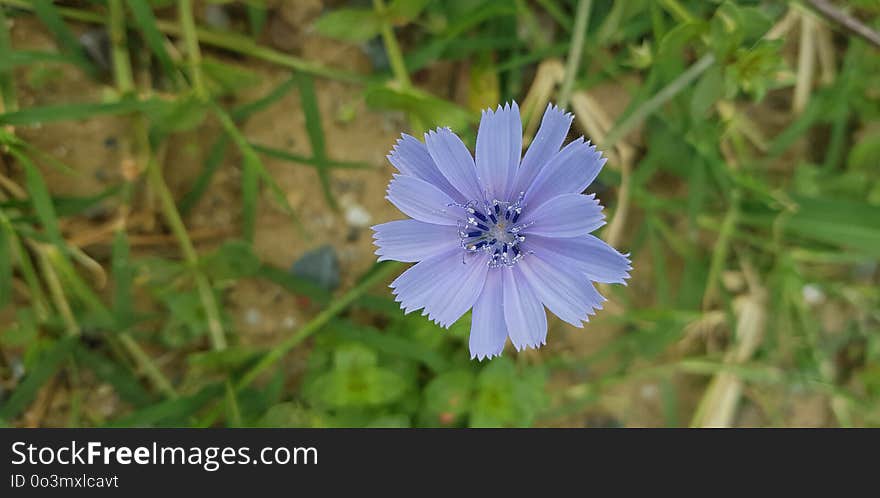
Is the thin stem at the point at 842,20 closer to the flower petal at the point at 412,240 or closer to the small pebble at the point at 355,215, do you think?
the flower petal at the point at 412,240

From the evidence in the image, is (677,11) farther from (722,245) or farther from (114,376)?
(114,376)

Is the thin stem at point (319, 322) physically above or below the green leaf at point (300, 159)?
below

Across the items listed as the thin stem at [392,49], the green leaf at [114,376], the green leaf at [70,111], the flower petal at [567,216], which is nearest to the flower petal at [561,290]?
the flower petal at [567,216]

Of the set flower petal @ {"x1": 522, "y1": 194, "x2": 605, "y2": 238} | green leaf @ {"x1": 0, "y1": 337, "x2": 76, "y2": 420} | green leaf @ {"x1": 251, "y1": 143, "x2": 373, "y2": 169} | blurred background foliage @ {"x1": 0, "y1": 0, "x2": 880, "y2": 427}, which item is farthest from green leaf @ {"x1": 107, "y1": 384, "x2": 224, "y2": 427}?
flower petal @ {"x1": 522, "y1": 194, "x2": 605, "y2": 238}

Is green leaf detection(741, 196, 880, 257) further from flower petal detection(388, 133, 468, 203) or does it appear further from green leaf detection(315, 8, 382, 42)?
green leaf detection(315, 8, 382, 42)

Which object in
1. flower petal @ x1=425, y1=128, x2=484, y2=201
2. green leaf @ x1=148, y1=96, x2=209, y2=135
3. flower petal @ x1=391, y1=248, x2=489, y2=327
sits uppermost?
green leaf @ x1=148, y1=96, x2=209, y2=135

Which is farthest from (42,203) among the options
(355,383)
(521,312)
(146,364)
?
(521,312)
